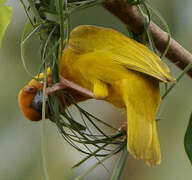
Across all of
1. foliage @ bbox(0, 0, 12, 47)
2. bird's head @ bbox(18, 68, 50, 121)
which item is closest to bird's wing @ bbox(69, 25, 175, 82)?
bird's head @ bbox(18, 68, 50, 121)

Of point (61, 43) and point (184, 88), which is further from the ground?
point (61, 43)

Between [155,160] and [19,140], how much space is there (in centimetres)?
293

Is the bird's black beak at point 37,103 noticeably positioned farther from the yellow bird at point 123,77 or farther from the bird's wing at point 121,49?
the bird's wing at point 121,49

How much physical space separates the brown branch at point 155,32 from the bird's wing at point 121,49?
3.3 inches

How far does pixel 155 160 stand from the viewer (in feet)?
7.07

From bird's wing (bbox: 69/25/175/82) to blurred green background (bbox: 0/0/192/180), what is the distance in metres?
Answer: 1.64

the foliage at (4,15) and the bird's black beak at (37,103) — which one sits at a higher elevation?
the foliage at (4,15)

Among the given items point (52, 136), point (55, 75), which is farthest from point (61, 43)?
point (52, 136)

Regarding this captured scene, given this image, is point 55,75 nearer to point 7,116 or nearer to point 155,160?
point 155,160

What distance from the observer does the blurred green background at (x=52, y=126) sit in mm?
4551

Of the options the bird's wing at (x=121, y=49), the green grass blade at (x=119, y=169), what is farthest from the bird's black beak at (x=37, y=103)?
the green grass blade at (x=119, y=169)

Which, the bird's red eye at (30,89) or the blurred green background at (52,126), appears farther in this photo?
the blurred green background at (52,126)

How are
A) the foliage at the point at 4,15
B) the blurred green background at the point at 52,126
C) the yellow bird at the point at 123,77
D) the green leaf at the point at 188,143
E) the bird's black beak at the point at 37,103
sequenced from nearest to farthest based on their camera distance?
the foliage at the point at 4,15 → the green leaf at the point at 188,143 → the yellow bird at the point at 123,77 → the bird's black beak at the point at 37,103 → the blurred green background at the point at 52,126

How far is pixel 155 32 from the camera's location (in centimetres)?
235
